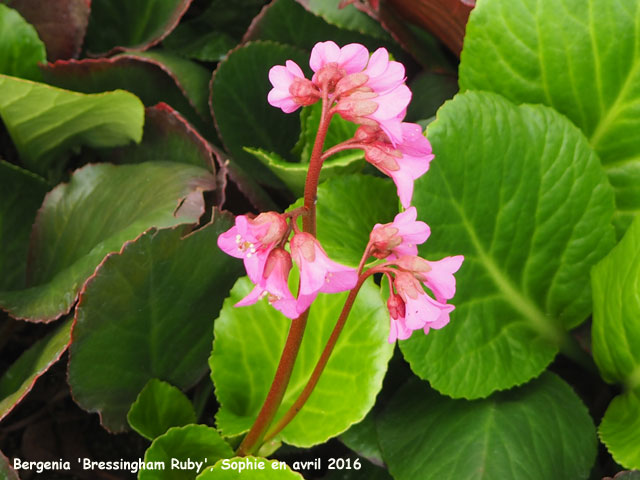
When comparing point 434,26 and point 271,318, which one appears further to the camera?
point 434,26

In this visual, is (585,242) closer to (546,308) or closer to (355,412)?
(546,308)

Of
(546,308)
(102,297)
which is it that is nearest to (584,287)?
(546,308)

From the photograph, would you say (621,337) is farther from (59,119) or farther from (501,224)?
(59,119)

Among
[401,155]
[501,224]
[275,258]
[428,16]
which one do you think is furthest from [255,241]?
[428,16]

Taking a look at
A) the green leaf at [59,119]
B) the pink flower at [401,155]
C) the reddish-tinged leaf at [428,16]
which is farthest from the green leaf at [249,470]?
the reddish-tinged leaf at [428,16]

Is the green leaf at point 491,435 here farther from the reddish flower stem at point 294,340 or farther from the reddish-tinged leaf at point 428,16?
the reddish-tinged leaf at point 428,16
